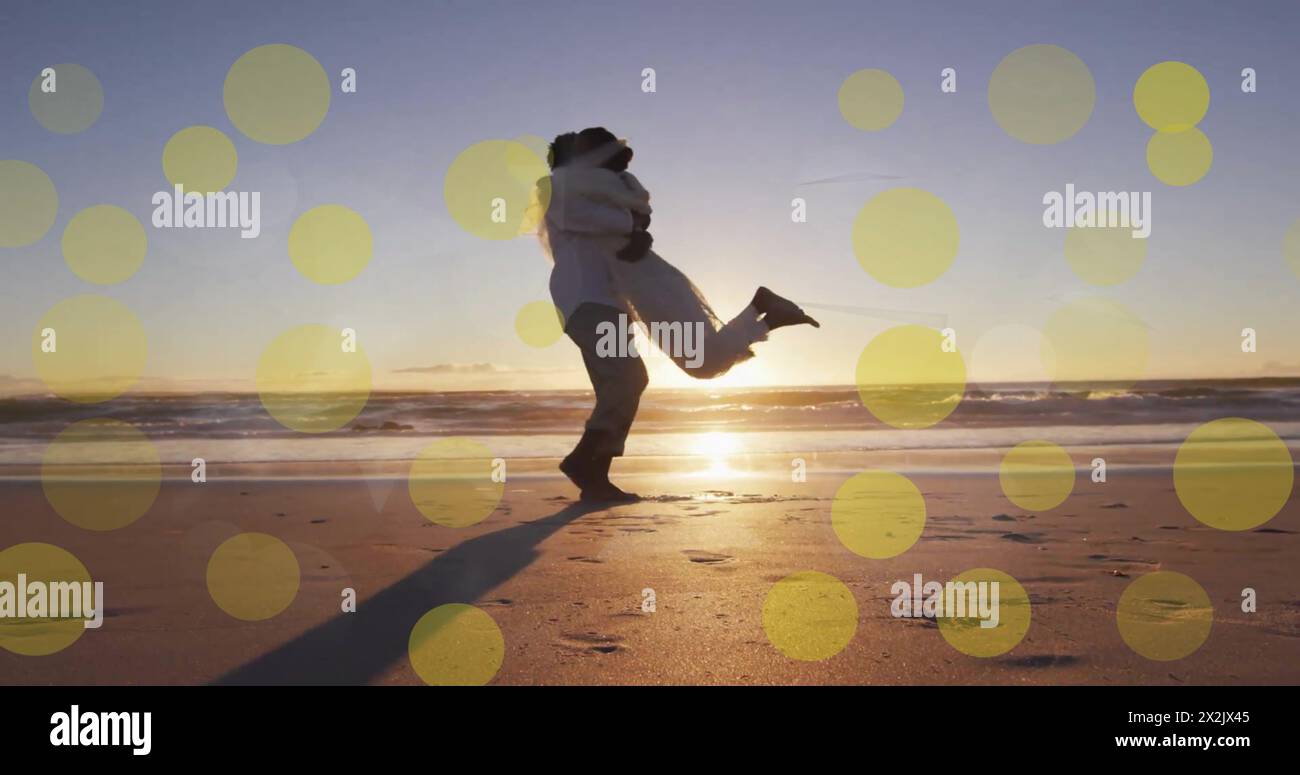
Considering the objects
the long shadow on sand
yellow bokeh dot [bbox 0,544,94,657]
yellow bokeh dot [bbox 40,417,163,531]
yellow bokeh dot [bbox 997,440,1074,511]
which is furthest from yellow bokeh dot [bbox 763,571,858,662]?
yellow bokeh dot [bbox 40,417,163,531]

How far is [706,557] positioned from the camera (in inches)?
132

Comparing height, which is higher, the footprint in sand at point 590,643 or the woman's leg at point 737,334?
the woman's leg at point 737,334

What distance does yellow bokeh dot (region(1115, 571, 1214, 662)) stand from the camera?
2.24 metres

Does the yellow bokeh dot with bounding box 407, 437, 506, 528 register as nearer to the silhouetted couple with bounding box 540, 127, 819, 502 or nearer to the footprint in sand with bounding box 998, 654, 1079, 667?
the silhouetted couple with bounding box 540, 127, 819, 502

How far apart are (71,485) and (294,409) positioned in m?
13.1

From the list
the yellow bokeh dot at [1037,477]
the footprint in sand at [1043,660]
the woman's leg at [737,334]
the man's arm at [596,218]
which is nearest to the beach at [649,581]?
the footprint in sand at [1043,660]

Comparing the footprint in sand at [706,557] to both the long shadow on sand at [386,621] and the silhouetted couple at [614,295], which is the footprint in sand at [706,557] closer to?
the long shadow on sand at [386,621]

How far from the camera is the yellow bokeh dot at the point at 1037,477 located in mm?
4906

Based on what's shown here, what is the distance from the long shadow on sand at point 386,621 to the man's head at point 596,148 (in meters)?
2.04

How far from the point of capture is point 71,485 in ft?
20.0

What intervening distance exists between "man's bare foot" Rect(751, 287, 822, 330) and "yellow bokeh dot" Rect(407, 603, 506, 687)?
263cm

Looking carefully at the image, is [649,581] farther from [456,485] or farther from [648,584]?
[456,485]

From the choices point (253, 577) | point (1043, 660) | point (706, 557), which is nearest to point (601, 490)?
point (706, 557)
